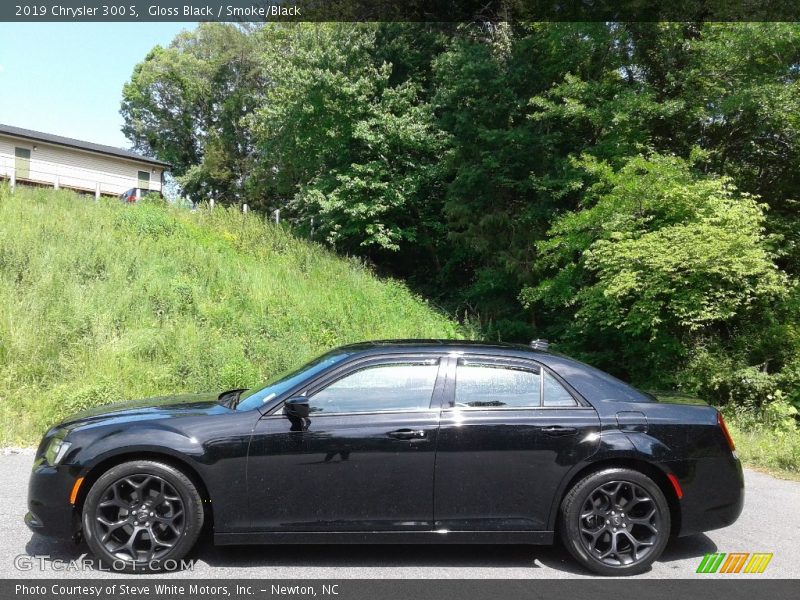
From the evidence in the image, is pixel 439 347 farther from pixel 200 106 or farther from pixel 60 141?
pixel 200 106

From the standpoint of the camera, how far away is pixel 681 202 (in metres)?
11.6

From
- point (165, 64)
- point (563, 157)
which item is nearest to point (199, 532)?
point (563, 157)

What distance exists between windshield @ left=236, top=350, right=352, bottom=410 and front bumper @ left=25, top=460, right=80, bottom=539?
3.89 ft

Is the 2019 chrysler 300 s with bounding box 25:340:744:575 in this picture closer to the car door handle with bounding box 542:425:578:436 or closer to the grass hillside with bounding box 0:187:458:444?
the car door handle with bounding box 542:425:578:436

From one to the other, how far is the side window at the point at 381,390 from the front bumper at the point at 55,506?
5.49 ft

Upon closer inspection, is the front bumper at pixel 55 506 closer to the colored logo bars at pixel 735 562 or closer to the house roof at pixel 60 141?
the colored logo bars at pixel 735 562

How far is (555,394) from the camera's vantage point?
178 inches

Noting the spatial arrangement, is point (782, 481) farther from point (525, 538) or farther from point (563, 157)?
point (563, 157)

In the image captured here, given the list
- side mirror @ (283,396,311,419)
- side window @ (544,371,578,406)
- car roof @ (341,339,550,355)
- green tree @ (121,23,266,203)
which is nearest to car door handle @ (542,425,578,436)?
side window @ (544,371,578,406)

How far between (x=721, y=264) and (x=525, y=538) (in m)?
8.05

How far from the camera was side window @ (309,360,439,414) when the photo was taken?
4.39 m

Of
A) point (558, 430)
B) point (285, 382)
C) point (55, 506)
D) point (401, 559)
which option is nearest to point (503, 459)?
point (558, 430)

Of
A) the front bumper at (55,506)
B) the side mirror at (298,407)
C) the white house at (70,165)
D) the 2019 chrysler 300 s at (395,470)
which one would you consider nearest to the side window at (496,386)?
the 2019 chrysler 300 s at (395,470)

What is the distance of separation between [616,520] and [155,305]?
10.1m
